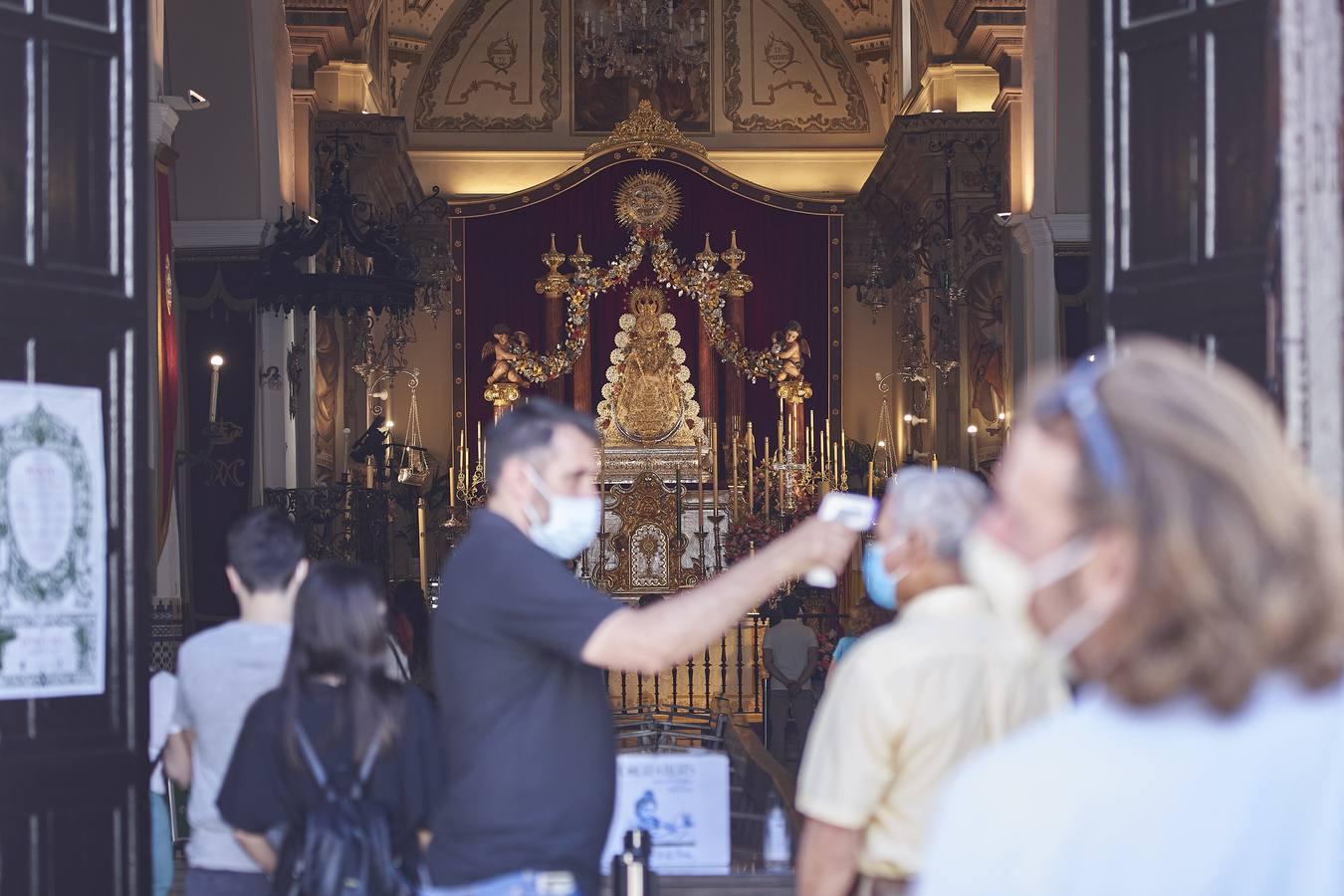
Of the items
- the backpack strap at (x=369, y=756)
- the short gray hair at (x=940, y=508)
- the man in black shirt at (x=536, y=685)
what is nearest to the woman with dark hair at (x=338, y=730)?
the backpack strap at (x=369, y=756)

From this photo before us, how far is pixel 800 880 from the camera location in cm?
334

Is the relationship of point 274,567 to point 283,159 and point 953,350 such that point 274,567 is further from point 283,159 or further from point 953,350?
point 953,350

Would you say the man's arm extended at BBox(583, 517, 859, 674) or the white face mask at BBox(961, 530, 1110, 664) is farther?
the man's arm extended at BBox(583, 517, 859, 674)

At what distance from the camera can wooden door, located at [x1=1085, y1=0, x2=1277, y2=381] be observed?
14.0 ft

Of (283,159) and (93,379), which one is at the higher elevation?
(283,159)

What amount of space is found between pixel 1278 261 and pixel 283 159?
9.74 m

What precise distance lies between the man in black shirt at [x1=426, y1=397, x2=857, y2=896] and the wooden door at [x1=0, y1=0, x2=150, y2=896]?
1.76 m

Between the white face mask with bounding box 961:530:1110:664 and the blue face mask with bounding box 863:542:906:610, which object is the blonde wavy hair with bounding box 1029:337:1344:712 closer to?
the white face mask with bounding box 961:530:1110:664

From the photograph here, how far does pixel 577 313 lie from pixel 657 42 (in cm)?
421

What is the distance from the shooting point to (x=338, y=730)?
3.48 meters

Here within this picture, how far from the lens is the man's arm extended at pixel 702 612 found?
308cm

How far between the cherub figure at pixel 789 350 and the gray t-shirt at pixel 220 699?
1533cm

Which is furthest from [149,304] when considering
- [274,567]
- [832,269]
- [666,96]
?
[666,96]

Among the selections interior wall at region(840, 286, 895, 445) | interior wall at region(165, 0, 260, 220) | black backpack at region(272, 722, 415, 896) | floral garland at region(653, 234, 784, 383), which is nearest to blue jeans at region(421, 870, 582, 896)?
black backpack at region(272, 722, 415, 896)
